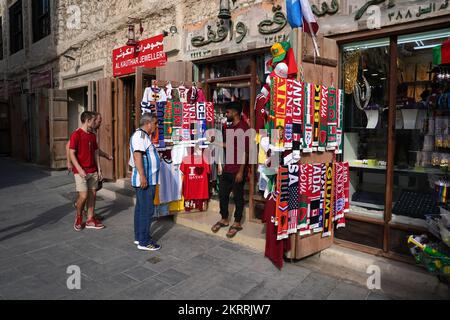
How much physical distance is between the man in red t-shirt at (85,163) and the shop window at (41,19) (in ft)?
27.8

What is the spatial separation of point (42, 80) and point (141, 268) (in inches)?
420

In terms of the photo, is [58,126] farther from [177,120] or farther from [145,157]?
[145,157]

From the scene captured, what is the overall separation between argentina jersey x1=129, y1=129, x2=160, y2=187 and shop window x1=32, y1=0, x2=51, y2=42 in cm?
975

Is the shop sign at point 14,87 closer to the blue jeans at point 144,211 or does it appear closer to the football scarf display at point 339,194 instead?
the blue jeans at point 144,211

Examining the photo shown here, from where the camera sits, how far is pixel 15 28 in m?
14.4

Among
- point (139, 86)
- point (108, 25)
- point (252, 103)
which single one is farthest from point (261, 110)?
point (108, 25)

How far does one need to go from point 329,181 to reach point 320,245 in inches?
29.5

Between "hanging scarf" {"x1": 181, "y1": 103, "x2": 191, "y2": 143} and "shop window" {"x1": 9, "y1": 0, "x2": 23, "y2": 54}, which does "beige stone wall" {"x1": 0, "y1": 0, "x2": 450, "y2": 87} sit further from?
"hanging scarf" {"x1": 181, "y1": 103, "x2": 191, "y2": 143}

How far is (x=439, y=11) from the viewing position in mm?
3396

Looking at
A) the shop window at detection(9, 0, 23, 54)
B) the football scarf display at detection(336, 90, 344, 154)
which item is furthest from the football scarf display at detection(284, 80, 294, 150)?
the shop window at detection(9, 0, 23, 54)

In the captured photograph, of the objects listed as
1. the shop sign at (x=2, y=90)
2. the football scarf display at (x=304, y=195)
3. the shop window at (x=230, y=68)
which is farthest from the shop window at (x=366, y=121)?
the shop sign at (x=2, y=90)
